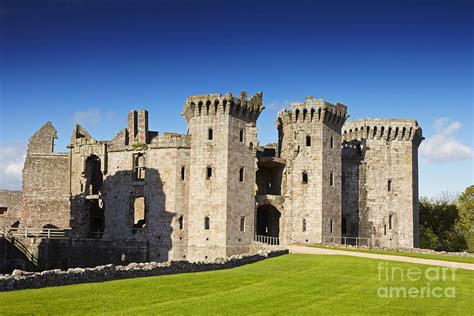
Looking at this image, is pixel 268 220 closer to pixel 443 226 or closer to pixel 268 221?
pixel 268 221

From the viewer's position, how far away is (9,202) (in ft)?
188

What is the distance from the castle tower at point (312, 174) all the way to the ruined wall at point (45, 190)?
20.8 meters

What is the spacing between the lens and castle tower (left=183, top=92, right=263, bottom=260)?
146 feet

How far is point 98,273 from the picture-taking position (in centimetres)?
2036

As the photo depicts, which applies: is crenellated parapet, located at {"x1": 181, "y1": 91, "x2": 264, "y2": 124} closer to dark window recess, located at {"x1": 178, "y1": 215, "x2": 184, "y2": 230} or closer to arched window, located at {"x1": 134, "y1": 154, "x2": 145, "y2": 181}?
arched window, located at {"x1": 134, "y1": 154, "x2": 145, "y2": 181}

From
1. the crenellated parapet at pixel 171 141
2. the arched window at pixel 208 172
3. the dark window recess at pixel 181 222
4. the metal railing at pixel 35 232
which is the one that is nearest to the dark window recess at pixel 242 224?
the arched window at pixel 208 172

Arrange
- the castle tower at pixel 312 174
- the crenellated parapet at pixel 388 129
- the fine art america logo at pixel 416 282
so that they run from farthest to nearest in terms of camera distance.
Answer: the crenellated parapet at pixel 388 129 < the castle tower at pixel 312 174 < the fine art america logo at pixel 416 282

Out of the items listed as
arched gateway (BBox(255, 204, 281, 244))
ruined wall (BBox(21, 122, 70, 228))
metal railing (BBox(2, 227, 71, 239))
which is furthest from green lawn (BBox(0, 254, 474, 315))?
ruined wall (BBox(21, 122, 70, 228))

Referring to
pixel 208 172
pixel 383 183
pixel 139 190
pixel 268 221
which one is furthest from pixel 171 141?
pixel 383 183

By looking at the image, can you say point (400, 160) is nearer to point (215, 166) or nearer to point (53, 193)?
point (215, 166)

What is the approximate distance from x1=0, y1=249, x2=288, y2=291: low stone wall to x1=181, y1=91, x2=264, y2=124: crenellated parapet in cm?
1980

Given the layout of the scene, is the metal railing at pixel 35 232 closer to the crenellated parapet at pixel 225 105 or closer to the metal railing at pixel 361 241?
the crenellated parapet at pixel 225 105

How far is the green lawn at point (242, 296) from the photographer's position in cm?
1531

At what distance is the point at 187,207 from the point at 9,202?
71.6ft
